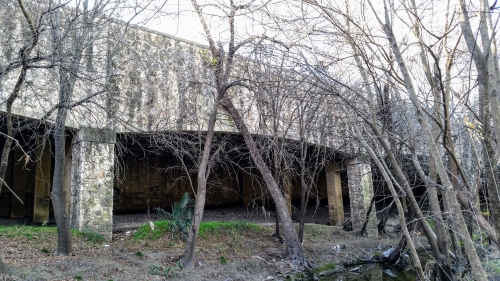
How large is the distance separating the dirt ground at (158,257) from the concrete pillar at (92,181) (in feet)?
1.49

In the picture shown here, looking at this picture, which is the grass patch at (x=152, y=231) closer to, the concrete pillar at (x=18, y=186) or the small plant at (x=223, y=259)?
the small plant at (x=223, y=259)

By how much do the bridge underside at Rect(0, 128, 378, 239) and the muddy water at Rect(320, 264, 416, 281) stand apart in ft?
4.40

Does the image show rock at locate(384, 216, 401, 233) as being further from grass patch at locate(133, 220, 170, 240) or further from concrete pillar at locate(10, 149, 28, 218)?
concrete pillar at locate(10, 149, 28, 218)

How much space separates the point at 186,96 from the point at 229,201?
9.45 meters

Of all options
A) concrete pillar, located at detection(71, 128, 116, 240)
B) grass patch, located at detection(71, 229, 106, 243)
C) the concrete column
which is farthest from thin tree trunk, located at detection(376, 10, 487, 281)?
the concrete column

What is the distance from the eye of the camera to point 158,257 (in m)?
8.94

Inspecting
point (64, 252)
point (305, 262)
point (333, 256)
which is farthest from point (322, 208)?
point (64, 252)

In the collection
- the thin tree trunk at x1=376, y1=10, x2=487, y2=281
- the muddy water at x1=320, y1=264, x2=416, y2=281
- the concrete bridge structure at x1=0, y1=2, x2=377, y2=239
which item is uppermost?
the concrete bridge structure at x1=0, y1=2, x2=377, y2=239

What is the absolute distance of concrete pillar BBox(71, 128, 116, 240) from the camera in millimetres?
9477

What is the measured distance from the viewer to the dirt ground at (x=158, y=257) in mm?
7406

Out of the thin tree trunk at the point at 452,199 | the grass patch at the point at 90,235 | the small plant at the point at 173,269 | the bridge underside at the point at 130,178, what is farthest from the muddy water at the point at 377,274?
the thin tree trunk at the point at 452,199

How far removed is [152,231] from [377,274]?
5374mm

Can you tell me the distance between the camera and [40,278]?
6.85 meters

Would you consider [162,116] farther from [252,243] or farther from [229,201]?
[229,201]
